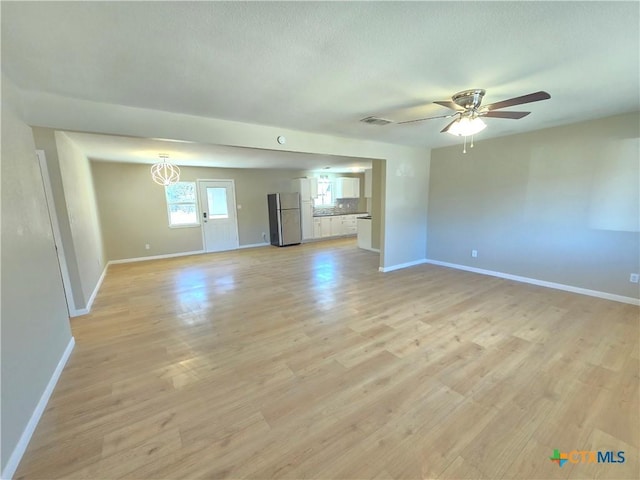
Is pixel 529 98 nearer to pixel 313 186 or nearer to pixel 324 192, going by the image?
pixel 313 186

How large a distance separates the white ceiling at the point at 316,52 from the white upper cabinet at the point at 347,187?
21.0 ft

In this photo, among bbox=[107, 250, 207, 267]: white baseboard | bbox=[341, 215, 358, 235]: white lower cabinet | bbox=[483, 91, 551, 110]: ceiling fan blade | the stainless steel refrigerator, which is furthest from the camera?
bbox=[341, 215, 358, 235]: white lower cabinet

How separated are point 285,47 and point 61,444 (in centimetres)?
274

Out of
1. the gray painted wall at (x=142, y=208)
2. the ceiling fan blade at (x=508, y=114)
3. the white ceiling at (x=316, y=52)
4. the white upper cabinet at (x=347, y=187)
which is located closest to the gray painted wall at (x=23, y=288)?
the white ceiling at (x=316, y=52)

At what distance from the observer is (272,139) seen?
3.37m

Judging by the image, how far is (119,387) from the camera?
2057 millimetres

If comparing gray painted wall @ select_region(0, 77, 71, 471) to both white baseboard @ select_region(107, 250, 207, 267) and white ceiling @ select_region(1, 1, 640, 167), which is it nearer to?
white ceiling @ select_region(1, 1, 640, 167)

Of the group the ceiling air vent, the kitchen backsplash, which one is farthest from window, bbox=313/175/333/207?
the ceiling air vent

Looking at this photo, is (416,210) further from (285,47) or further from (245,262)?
(285,47)

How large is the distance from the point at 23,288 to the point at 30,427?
2.83ft

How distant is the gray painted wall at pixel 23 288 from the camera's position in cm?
151

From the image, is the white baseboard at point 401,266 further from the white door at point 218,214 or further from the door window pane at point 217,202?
the door window pane at point 217,202

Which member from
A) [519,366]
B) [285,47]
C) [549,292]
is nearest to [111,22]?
[285,47]

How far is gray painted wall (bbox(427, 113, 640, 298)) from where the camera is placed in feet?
10.9
